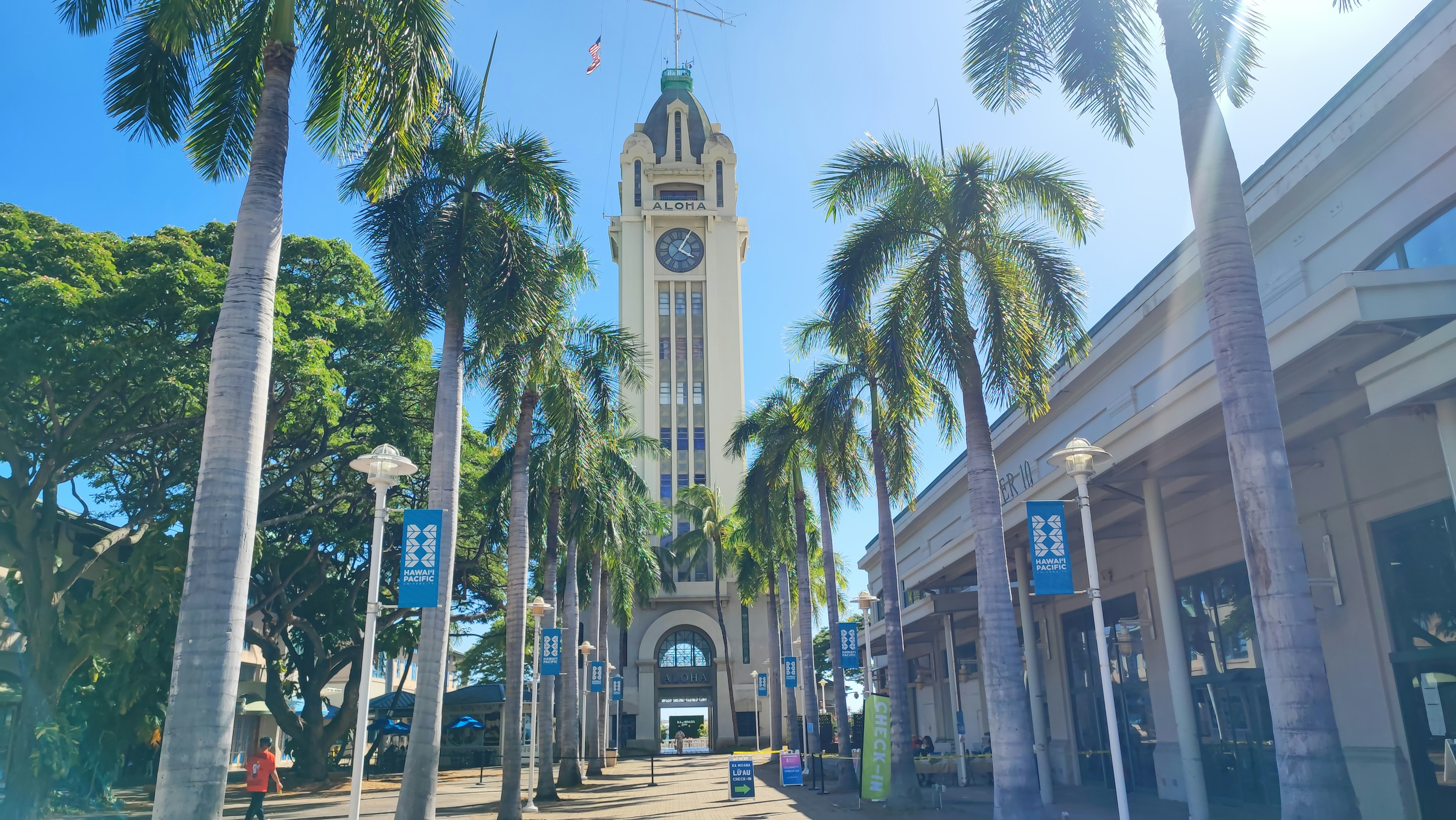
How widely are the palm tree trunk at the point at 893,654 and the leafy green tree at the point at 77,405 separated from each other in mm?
15621

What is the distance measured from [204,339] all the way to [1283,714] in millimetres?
22198

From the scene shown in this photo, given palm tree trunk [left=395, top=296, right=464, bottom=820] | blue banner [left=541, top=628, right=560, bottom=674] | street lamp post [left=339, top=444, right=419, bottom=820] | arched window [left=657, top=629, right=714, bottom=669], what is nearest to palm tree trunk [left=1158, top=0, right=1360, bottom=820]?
street lamp post [left=339, top=444, right=419, bottom=820]

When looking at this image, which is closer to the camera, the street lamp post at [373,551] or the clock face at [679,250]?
the street lamp post at [373,551]

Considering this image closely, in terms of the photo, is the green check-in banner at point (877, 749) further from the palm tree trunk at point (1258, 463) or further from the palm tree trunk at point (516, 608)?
the palm tree trunk at point (1258, 463)

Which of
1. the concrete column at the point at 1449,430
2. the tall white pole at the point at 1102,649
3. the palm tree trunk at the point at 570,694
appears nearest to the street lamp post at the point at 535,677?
the palm tree trunk at the point at 570,694

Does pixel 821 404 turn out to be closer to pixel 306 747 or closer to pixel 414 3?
pixel 414 3

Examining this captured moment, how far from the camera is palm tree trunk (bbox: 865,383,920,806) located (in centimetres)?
2134

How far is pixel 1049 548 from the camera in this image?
1269cm

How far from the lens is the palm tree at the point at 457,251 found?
16.2 metres

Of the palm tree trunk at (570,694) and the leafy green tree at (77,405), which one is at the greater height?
the leafy green tree at (77,405)

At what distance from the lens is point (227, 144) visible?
44.0 ft

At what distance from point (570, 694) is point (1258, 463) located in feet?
79.4

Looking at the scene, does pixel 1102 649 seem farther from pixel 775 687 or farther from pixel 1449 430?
pixel 775 687

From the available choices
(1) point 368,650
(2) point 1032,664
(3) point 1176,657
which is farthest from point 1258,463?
(2) point 1032,664
